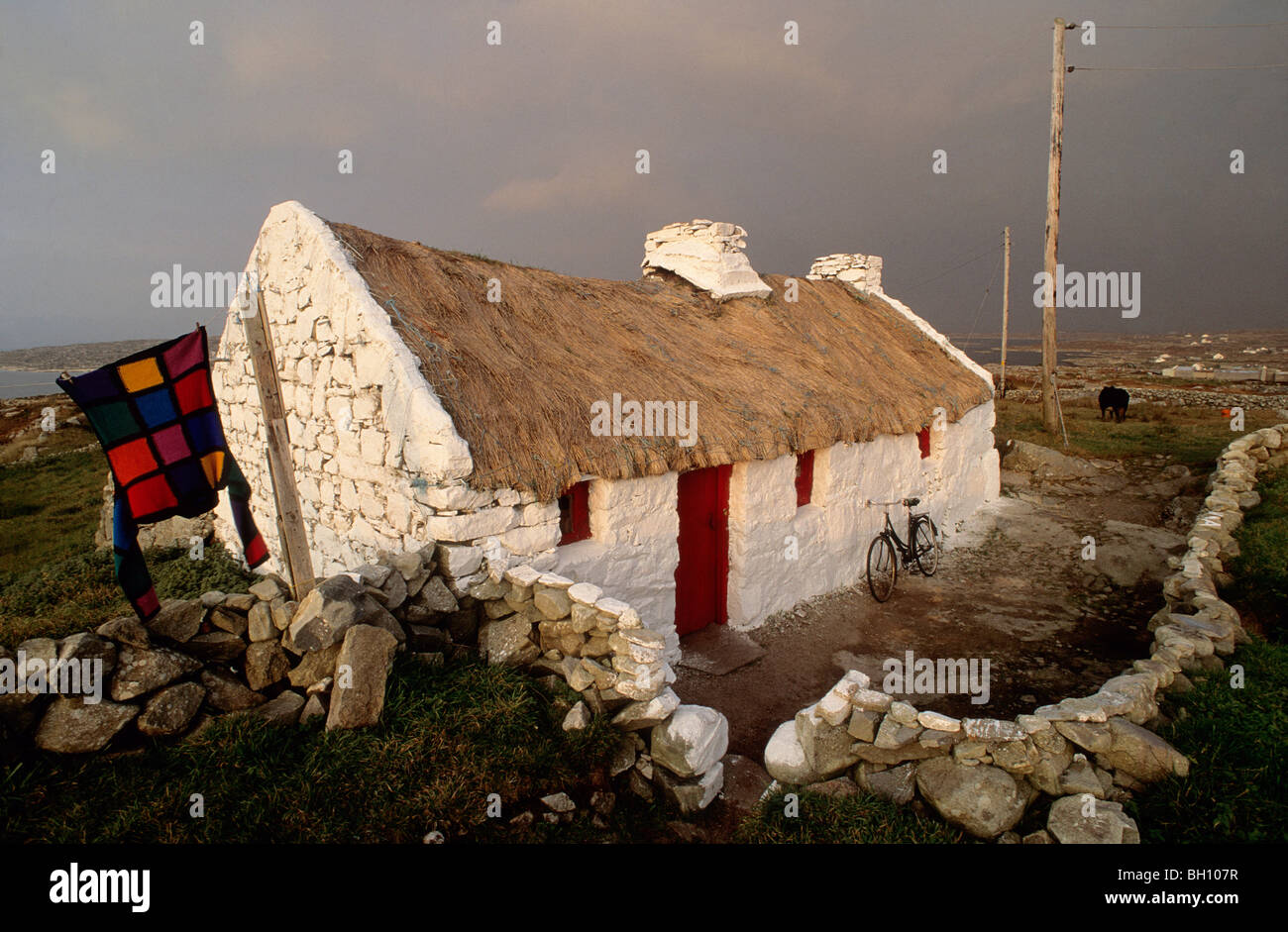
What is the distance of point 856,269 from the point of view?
15492 mm

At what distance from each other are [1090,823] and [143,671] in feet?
17.9

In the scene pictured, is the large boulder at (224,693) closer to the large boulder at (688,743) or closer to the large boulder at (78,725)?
the large boulder at (78,725)

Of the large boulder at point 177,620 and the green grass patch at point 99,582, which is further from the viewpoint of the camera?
the green grass patch at point 99,582

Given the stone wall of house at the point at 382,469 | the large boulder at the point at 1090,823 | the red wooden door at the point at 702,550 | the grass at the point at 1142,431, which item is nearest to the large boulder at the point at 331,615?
the stone wall of house at the point at 382,469

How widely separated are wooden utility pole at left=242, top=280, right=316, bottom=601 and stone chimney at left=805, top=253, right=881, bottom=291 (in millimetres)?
13080

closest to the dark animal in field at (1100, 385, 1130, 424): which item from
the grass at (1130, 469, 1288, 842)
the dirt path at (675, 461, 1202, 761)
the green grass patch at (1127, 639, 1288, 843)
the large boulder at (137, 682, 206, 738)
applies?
the dirt path at (675, 461, 1202, 761)

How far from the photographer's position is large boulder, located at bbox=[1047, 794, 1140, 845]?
11.4 feet

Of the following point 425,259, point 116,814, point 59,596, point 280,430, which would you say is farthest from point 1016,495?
point 59,596

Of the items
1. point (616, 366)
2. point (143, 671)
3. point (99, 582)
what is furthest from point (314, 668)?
point (99, 582)

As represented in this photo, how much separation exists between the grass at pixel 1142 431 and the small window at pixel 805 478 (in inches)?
472

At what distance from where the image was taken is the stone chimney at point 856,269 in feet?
50.5

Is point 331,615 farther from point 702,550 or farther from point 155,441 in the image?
point 702,550

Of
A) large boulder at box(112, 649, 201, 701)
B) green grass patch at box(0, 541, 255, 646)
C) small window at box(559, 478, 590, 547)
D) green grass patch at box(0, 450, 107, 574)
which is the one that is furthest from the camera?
green grass patch at box(0, 450, 107, 574)

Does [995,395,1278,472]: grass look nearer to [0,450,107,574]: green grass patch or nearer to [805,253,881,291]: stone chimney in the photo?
[805,253,881,291]: stone chimney
